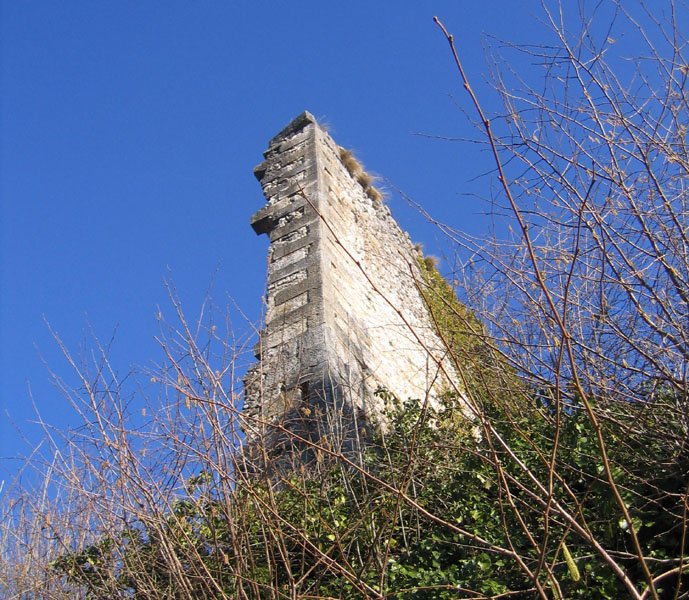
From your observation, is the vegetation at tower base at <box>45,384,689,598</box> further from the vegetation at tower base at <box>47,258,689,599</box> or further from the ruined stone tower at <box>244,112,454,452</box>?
the ruined stone tower at <box>244,112,454,452</box>

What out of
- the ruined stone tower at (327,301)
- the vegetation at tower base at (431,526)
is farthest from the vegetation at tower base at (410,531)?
the ruined stone tower at (327,301)

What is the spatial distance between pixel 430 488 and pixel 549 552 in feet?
2.68

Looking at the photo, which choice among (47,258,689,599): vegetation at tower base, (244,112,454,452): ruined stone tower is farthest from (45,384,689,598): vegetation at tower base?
(244,112,454,452): ruined stone tower

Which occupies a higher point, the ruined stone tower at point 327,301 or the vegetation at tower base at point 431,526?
the ruined stone tower at point 327,301

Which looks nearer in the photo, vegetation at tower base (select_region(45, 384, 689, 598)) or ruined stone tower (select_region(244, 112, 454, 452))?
vegetation at tower base (select_region(45, 384, 689, 598))

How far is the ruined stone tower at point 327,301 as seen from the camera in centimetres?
412

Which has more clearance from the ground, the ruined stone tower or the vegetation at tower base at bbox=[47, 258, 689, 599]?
the ruined stone tower

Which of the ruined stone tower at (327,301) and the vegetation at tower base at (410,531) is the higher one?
the ruined stone tower at (327,301)

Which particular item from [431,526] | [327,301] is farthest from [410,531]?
[327,301]

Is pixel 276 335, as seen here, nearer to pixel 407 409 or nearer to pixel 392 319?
pixel 407 409

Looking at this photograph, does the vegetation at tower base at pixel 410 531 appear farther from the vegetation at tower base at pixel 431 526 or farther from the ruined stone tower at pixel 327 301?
the ruined stone tower at pixel 327 301

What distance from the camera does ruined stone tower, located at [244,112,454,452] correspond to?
13.5 feet

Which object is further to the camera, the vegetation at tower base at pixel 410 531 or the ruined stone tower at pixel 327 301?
the ruined stone tower at pixel 327 301

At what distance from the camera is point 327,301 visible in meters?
4.79
